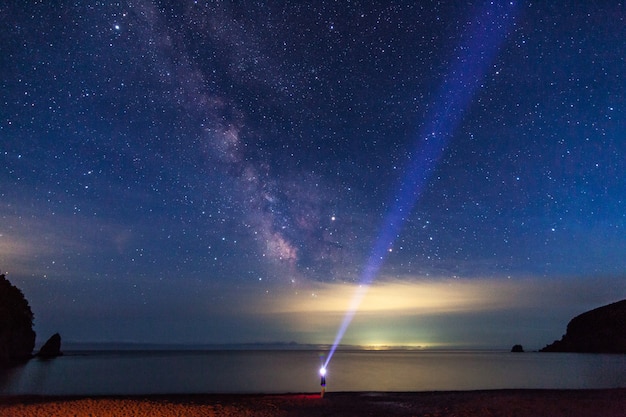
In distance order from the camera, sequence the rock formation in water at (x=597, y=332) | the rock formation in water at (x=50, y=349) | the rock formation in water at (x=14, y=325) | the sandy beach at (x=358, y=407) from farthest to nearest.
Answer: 1. the rock formation in water at (x=597, y=332)
2. the rock formation in water at (x=50, y=349)
3. the rock formation in water at (x=14, y=325)
4. the sandy beach at (x=358, y=407)

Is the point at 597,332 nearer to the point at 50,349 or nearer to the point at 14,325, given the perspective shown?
the point at 50,349

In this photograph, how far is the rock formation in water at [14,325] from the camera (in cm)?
7119

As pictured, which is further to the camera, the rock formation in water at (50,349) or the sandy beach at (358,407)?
the rock formation in water at (50,349)

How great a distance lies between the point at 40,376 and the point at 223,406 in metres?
38.4

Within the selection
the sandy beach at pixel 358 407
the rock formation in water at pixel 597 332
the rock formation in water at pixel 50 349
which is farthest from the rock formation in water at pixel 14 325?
the rock formation in water at pixel 597 332

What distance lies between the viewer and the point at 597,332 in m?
148

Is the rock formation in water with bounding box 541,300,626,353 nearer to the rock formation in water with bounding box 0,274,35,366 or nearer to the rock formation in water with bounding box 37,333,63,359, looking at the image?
the rock formation in water with bounding box 37,333,63,359

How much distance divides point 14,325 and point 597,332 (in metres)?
159

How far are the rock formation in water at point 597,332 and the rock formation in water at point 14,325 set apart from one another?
15109 centimetres

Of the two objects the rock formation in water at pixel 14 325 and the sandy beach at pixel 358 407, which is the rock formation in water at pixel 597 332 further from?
the rock formation in water at pixel 14 325

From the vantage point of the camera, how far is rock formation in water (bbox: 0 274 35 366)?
71.2m

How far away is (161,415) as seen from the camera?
18.7 metres

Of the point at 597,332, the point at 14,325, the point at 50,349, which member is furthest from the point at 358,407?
the point at 597,332

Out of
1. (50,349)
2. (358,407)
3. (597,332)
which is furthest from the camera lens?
(597,332)
